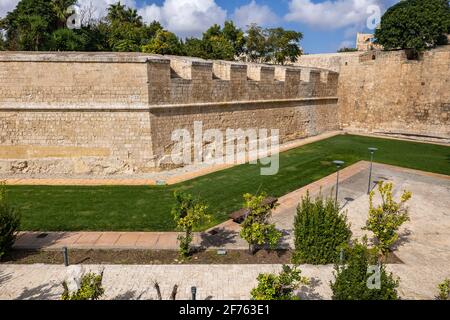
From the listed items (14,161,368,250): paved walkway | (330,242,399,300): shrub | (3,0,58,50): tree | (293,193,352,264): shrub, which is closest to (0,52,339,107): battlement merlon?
(14,161,368,250): paved walkway

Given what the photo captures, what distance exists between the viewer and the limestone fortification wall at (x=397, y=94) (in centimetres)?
1805

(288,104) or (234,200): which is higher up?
(288,104)

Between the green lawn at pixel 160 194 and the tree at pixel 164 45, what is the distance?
1202cm

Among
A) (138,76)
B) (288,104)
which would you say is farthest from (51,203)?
(288,104)

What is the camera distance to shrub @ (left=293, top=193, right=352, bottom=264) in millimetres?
6617

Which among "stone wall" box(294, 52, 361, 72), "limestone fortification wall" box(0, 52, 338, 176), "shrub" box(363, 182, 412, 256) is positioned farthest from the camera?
"stone wall" box(294, 52, 361, 72)

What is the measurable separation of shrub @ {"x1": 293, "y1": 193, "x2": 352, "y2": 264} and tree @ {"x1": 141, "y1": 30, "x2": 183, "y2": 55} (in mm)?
18486

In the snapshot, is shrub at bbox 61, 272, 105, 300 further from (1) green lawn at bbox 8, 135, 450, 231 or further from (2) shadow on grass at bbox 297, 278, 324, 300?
(2) shadow on grass at bbox 297, 278, 324, 300

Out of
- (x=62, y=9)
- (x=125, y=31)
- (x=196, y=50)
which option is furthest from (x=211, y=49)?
(x=62, y=9)

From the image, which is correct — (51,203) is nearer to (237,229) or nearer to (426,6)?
(237,229)

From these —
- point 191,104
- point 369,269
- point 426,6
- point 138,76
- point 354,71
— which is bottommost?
point 369,269

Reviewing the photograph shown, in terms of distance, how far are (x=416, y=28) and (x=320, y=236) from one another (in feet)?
60.8

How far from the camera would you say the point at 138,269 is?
6445 mm

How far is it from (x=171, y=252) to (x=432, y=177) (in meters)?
10.1
